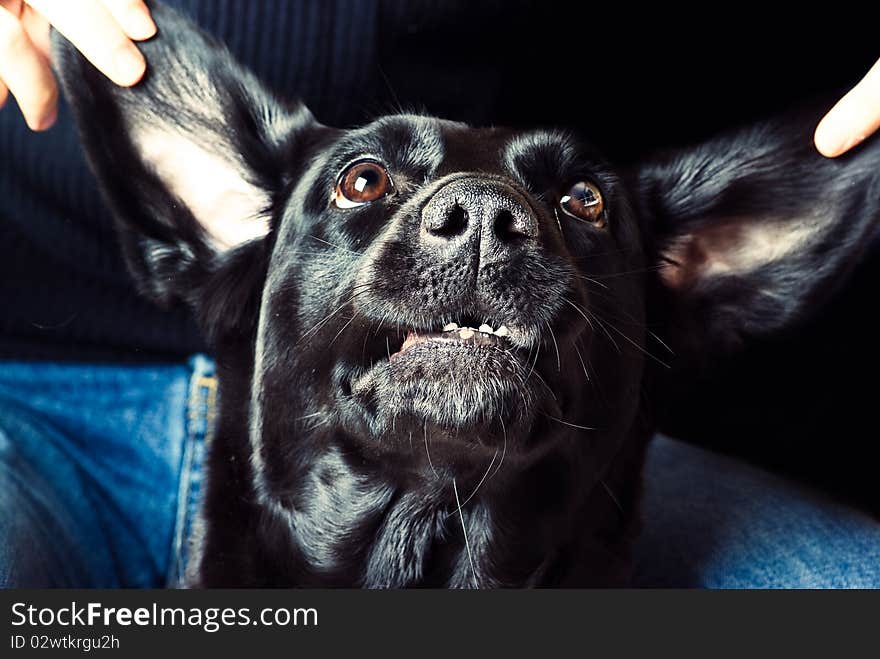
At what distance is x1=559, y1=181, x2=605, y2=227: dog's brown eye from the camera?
1.12 meters

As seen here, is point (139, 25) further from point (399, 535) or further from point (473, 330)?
point (399, 535)

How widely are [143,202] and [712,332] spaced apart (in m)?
0.85

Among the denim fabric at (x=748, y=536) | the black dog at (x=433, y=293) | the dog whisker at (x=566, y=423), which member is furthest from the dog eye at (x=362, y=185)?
the denim fabric at (x=748, y=536)

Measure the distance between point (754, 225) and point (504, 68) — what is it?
44cm

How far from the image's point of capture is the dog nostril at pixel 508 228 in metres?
0.89

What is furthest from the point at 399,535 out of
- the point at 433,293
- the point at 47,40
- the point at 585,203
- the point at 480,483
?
the point at 47,40

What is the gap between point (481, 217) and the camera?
0.87 metres

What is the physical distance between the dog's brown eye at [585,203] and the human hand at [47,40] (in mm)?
578

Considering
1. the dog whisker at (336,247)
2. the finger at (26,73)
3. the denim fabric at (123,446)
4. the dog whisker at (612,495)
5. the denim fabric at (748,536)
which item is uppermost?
the finger at (26,73)

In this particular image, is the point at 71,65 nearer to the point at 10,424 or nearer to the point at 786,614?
the point at 10,424

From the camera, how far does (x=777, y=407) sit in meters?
1.73

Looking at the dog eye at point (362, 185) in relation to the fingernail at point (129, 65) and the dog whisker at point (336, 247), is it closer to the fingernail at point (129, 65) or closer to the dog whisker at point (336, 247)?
the dog whisker at point (336, 247)

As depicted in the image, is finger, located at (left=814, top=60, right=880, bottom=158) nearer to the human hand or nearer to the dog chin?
the dog chin

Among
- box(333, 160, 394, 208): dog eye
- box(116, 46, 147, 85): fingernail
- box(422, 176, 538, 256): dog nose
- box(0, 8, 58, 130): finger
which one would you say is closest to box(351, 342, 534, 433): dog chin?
box(422, 176, 538, 256): dog nose
